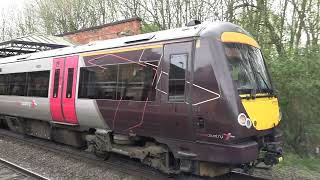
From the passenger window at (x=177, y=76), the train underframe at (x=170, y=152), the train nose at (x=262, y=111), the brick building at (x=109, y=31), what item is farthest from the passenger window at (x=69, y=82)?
the brick building at (x=109, y=31)

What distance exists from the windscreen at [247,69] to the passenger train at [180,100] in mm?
21

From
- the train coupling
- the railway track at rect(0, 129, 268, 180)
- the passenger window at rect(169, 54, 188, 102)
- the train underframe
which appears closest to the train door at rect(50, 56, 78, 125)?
the train underframe

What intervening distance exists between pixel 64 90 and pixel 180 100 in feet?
14.3

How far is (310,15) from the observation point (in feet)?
50.5

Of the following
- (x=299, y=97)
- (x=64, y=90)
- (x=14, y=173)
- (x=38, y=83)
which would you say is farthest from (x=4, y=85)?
(x=299, y=97)

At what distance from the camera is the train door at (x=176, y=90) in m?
7.86

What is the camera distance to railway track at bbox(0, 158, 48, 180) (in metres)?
9.41

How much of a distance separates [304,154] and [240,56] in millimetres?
4641

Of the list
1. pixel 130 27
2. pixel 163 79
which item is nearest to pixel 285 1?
pixel 130 27

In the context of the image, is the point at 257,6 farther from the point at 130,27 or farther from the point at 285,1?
the point at 130,27

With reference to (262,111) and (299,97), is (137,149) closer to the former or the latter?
(262,111)

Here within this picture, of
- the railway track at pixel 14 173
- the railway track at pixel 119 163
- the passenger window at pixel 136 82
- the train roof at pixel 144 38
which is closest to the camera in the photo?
the train roof at pixel 144 38

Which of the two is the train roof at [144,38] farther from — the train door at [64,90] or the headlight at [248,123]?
the headlight at [248,123]

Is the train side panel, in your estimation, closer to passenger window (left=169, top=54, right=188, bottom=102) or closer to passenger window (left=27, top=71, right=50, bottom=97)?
passenger window (left=27, top=71, right=50, bottom=97)
